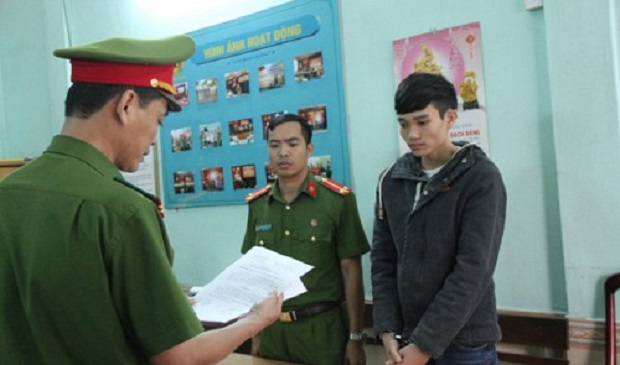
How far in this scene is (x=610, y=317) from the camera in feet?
5.60

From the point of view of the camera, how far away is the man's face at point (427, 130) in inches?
60.9

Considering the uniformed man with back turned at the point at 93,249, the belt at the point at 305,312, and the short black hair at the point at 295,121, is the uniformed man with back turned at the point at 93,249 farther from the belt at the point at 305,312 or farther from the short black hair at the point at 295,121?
the short black hair at the point at 295,121

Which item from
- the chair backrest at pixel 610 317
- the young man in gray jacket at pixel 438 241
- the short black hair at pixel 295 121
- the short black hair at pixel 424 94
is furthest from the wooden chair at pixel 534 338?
the short black hair at pixel 295 121

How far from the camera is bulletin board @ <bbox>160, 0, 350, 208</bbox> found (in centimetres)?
241

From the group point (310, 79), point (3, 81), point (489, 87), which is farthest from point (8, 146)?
point (489, 87)

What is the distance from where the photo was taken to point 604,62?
1730mm

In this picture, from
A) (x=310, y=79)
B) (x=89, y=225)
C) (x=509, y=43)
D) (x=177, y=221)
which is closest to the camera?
(x=89, y=225)

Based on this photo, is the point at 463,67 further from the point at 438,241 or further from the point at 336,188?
the point at 438,241

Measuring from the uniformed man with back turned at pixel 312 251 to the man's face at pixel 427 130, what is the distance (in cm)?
59

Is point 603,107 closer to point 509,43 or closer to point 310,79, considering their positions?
point 509,43

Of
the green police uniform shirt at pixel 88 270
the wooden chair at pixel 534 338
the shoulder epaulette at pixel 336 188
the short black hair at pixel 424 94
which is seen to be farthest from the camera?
the shoulder epaulette at pixel 336 188

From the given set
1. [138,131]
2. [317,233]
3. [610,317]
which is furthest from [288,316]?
[138,131]

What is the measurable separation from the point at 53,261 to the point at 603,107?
163cm

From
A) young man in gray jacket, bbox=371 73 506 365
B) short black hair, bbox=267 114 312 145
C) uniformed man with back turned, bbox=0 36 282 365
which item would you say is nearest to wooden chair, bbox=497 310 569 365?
young man in gray jacket, bbox=371 73 506 365
